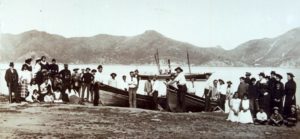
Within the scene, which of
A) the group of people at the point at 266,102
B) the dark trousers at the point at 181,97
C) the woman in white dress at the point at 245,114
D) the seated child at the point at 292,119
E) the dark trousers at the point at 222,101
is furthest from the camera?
the dark trousers at the point at 222,101

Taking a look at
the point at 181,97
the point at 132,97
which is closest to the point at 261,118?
the point at 181,97

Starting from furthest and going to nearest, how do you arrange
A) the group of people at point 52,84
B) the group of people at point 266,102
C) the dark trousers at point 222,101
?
the dark trousers at point 222,101
the group of people at point 52,84
the group of people at point 266,102

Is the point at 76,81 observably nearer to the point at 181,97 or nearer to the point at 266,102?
the point at 181,97

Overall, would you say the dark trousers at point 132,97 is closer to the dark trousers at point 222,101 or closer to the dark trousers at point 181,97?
the dark trousers at point 181,97

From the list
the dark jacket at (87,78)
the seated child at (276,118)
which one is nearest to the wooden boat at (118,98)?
the dark jacket at (87,78)

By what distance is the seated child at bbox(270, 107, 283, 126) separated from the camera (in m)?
8.65

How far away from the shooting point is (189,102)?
11227 mm

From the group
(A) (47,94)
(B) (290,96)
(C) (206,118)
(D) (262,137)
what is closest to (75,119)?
(A) (47,94)

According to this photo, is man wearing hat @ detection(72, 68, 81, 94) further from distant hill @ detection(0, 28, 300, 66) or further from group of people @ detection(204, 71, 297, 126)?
group of people @ detection(204, 71, 297, 126)

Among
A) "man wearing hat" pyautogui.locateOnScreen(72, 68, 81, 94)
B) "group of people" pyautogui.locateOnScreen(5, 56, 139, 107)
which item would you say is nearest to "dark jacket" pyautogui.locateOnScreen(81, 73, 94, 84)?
"group of people" pyautogui.locateOnScreen(5, 56, 139, 107)

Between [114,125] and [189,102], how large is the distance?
3.53m

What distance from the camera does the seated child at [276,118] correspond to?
8.65 meters

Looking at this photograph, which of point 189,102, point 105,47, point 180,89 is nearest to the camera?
point 180,89

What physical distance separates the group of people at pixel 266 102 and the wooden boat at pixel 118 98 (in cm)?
291
